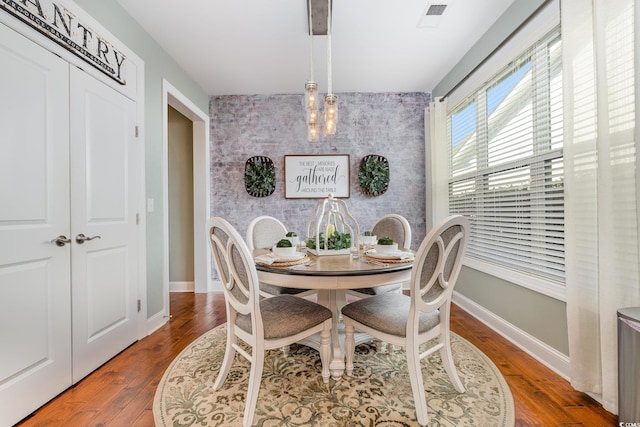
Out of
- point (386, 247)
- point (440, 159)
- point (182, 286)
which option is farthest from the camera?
point (182, 286)

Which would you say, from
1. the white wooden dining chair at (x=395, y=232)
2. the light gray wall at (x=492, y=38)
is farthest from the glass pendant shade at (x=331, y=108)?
the light gray wall at (x=492, y=38)

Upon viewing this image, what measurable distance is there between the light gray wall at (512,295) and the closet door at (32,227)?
3059mm

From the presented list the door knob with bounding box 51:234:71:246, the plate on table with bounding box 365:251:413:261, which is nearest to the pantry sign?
the door knob with bounding box 51:234:71:246

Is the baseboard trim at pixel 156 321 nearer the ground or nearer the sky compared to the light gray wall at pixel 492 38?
nearer the ground

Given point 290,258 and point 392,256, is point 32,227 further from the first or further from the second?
point 392,256

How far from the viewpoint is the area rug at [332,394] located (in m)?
1.40

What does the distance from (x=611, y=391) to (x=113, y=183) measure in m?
3.26

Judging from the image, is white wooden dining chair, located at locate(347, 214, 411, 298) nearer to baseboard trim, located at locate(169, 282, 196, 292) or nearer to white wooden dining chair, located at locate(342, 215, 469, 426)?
white wooden dining chair, located at locate(342, 215, 469, 426)

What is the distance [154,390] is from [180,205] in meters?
2.68

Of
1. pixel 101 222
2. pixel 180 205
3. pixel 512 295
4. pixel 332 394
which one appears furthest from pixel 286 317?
pixel 180 205

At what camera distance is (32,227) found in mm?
1506

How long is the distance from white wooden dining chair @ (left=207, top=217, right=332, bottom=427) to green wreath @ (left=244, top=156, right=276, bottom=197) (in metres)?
2.27

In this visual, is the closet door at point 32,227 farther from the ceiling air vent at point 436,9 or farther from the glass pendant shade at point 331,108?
the ceiling air vent at point 436,9

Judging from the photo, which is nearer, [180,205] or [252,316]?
[252,316]
